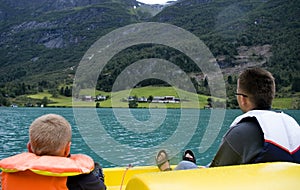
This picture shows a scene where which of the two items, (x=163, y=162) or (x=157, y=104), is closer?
(x=163, y=162)

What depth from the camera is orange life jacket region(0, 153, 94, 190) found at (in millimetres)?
2197

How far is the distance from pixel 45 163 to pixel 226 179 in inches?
44.7

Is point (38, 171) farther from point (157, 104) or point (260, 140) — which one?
point (157, 104)

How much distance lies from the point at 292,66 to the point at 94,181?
149594 millimetres

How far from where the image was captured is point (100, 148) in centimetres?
2883

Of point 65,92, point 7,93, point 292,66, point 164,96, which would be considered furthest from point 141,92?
point 292,66

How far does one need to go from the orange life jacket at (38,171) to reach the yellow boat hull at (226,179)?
742 millimetres

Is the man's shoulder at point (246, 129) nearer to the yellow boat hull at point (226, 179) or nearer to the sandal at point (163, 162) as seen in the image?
the yellow boat hull at point (226, 179)

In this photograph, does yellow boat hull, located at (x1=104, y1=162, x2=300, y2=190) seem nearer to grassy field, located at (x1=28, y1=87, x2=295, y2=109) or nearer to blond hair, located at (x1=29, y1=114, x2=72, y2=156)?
blond hair, located at (x1=29, y1=114, x2=72, y2=156)

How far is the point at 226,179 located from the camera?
4.94ft

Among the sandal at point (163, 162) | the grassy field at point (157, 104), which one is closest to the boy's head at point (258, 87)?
the sandal at point (163, 162)

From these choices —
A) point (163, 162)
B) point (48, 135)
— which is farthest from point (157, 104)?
point (48, 135)

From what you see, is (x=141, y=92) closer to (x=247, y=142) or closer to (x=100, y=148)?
(x=100, y=148)

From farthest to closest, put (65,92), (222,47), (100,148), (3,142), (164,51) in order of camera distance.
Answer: (222,47) < (164,51) < (65,92) < (3,142) < (100,148)
